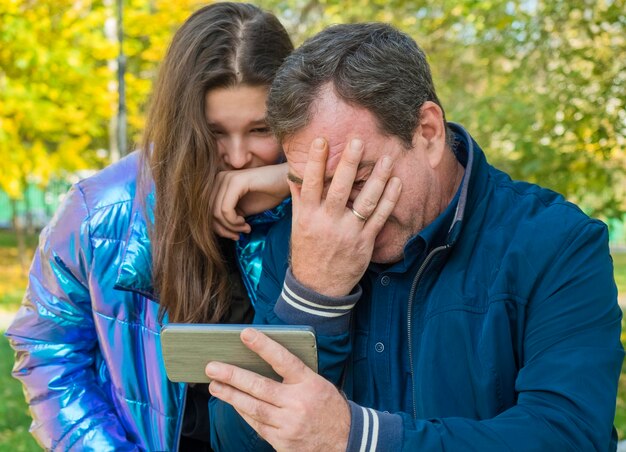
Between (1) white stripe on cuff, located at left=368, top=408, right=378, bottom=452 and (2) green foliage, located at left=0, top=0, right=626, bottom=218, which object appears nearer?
(1) white stripe on cuff, located at left=368, top=408, right=378, bottom=452

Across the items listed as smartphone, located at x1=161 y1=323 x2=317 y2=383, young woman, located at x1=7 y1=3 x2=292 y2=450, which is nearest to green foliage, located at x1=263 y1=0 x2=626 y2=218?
young woman, located at x1=7 y1=3 x2=292 y2=450

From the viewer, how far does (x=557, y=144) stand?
6.12 metres

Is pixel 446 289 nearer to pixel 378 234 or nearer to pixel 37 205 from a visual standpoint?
pixel 378 234

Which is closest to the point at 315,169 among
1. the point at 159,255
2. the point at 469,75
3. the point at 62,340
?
the point at 159,255

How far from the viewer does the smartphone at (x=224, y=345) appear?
1.83 metres

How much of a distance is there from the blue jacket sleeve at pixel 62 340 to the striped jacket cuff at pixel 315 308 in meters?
0.90

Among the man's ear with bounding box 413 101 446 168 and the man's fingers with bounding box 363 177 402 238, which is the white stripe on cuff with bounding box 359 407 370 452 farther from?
the man's ear with bounding box 413 101 446 168

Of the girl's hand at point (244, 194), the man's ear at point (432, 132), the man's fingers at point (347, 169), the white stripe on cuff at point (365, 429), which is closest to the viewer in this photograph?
the white stripe on cuff at point (365, 429)

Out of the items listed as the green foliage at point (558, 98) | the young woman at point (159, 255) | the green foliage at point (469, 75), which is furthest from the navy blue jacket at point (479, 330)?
the green foliage at point (558, 98)

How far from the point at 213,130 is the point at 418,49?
759mm

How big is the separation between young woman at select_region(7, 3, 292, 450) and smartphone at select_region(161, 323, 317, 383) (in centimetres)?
72

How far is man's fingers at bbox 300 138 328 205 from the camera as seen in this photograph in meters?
2.12

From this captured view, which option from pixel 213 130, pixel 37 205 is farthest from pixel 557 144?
pixel 37 205

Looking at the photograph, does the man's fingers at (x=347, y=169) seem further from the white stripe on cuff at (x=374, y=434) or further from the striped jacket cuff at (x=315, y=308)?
the white stripe on cuff at (x=374, y=434)
